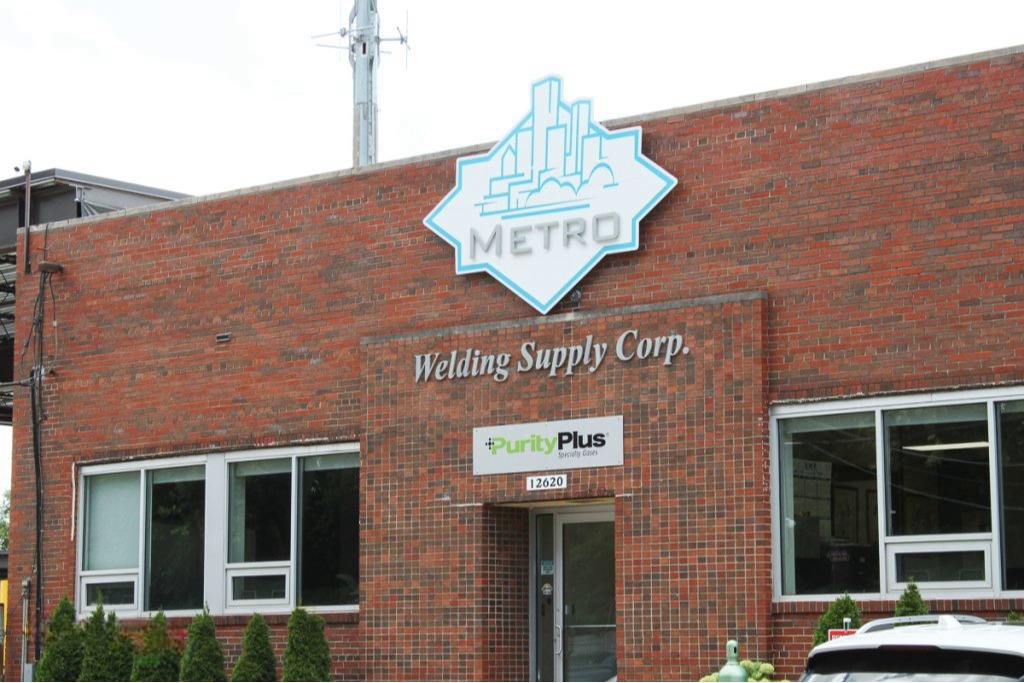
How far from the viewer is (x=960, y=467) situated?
582 inches

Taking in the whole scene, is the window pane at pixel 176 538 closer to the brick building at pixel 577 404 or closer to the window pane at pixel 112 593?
the brick building at pixel 577 404

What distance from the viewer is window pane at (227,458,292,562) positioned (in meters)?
18.8

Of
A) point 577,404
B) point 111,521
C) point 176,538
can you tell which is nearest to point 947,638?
point 577,404

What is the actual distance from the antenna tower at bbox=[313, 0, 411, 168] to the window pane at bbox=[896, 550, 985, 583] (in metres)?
14.5

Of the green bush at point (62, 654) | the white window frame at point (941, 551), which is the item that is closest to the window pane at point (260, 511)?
the green bush at point (62, 654)

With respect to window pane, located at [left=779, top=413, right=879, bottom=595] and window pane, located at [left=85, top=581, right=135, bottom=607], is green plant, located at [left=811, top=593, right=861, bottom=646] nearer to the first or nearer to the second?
window pane, located at [left=779, top=413, right=879, bottom=595]

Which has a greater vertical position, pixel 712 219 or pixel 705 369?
pixel 712 219

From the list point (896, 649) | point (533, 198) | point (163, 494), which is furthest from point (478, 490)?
point (896, 649)

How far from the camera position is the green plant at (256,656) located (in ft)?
58.2

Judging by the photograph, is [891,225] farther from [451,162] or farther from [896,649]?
[896,649]

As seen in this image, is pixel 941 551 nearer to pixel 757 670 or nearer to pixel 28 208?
pixel 757 670

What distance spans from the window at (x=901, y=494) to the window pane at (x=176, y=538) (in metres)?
7.30

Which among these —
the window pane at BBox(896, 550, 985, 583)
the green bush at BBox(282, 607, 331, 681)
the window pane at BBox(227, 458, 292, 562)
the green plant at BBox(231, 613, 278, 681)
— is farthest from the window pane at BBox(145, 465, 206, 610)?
the window pane at BBox(896, 550, 985, 583)

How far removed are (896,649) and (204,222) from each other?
13319 mm
